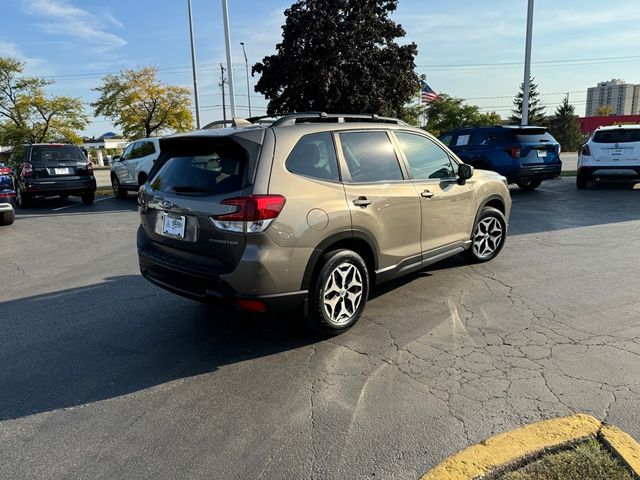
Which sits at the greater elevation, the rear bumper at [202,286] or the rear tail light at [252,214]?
the rear tail light at [252,214]

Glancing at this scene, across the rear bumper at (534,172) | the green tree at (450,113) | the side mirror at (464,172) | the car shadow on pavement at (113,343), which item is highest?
the green tree at (450,113)

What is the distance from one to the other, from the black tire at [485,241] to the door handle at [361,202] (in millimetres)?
2241

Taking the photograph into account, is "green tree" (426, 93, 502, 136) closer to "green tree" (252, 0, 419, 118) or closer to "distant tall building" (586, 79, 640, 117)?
"green tree" (252, 0, 419, 118)

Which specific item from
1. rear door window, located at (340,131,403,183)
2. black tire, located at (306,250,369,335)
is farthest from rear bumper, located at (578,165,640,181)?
black tire, located at (306,250,369,335)

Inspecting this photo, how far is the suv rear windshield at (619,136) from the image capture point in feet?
39.3

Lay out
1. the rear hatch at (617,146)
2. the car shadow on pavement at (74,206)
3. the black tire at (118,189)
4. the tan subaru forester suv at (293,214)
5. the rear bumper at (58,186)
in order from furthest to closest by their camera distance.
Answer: the black tire at (118,189) < the rear bumper at (58,186) < the car shadow on pavement at (74,206) < the rear hatch at (617,146) < the tan subaru forester suv at (293,214)

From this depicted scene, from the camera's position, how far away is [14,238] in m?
8.85

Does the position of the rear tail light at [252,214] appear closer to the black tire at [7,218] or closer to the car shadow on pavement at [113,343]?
the car shadow on pavement at [113,343]

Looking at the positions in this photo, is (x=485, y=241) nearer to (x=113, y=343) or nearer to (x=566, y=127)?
(x=113, y=343)

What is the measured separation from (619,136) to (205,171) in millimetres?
12145

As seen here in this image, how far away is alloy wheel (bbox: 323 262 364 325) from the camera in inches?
153

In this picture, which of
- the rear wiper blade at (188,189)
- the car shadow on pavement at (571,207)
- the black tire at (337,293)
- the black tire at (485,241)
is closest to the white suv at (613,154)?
the car shadow on pavement at (571,207)

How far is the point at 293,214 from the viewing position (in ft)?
11.6

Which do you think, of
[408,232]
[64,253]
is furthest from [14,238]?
[408,232]
